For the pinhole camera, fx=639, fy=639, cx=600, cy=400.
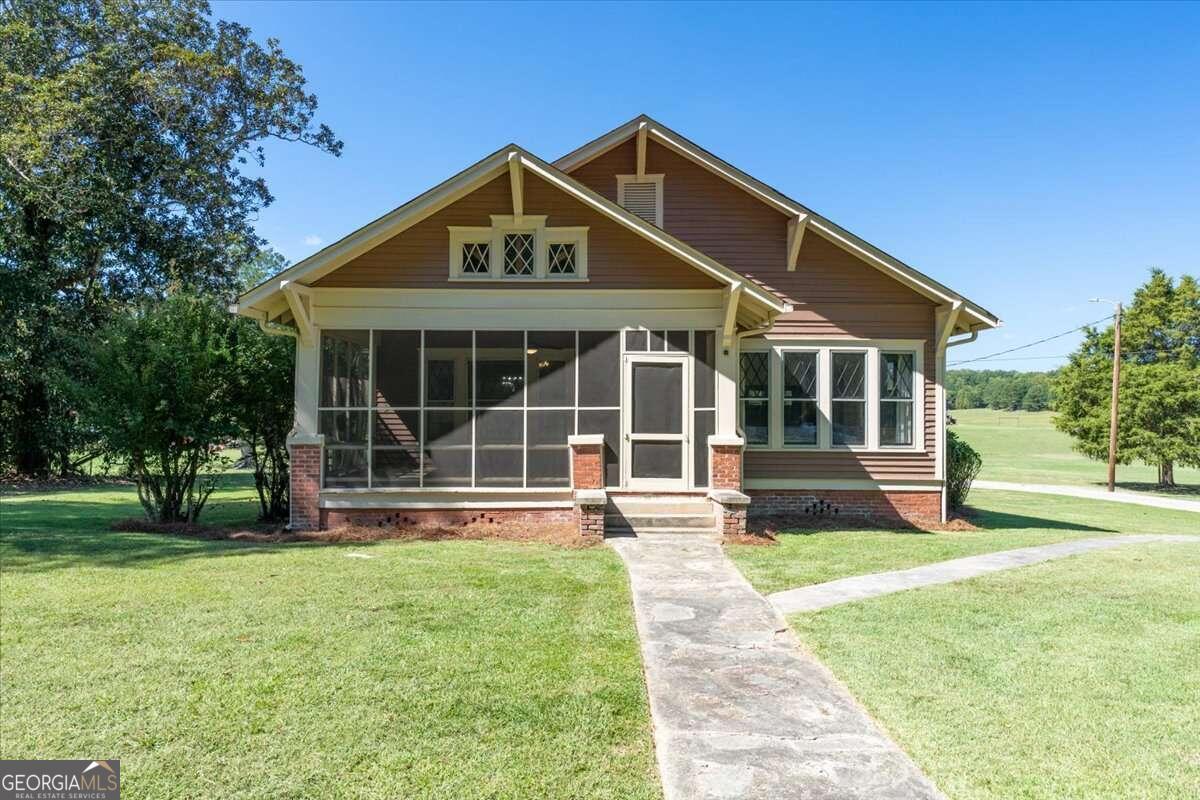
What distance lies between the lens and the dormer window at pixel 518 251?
9.48 m

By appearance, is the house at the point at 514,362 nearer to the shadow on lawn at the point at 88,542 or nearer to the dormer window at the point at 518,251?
the dormer window at the point at 518,251

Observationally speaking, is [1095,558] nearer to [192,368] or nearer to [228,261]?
[192,368]

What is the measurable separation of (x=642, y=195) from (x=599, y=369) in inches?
150

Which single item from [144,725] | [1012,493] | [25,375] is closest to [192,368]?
[144,725]

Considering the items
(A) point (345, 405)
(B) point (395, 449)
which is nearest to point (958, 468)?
(B) point (395, 449)

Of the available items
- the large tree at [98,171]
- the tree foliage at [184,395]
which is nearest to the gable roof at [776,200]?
the tree foliage at [184,395]

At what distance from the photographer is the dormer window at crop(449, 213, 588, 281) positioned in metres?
9.48

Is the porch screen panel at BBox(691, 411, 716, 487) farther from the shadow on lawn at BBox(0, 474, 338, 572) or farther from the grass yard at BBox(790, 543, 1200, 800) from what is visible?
the shadow on lawn at BBox(0, 474, 338, 572)

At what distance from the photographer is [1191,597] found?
20.4 feet

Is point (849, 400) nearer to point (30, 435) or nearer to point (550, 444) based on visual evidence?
point (550, 444)

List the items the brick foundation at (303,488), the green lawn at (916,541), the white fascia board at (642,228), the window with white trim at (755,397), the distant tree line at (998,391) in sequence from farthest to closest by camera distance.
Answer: the distant tree line at (998,391) < the window with white trim at (755,397) < the brick foundation at (303,488) < the white fascia board at (642,228) < the green lawn at (916,541)

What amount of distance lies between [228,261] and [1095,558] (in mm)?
23763

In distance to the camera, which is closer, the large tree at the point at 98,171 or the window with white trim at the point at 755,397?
the window with white trim at the point at 755,397

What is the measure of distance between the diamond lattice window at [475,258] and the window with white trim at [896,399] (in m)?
6.79
